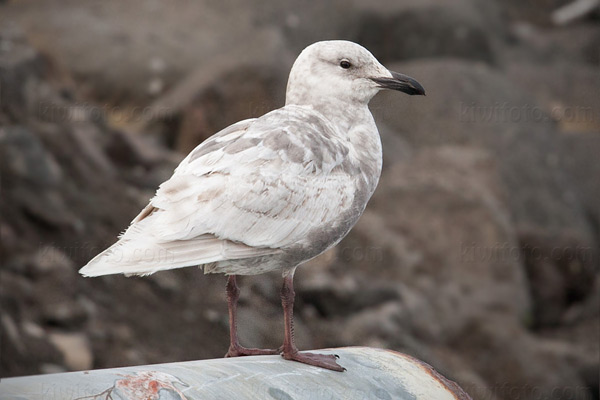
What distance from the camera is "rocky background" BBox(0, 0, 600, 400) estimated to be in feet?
29.8

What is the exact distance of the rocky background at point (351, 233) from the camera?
9.09 meters

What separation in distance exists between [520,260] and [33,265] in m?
6.56

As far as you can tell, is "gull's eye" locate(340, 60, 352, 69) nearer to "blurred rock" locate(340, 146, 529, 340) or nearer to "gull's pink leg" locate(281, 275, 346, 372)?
"gull's pink leg" locate(281, 275, 346, 372)

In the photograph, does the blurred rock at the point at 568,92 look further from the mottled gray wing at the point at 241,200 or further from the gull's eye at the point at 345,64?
the mottled gray wing at the point at 241,200

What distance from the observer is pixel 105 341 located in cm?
851

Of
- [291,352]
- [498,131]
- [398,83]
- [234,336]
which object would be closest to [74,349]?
[234,336]

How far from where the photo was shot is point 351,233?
1173 centimetres

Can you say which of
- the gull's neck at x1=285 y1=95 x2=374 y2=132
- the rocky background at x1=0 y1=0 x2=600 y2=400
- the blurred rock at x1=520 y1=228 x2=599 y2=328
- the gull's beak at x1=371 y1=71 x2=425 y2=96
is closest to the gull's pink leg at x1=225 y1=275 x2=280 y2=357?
the gull's neck at x1=285 y1=95 x2=374 y2=132

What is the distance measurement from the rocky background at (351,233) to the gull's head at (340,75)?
369 centimetres

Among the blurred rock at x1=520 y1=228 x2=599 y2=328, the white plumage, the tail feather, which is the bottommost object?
the blurred rock at x1=520 y1=228 x2=599 y2=328

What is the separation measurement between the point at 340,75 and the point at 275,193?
1.02m

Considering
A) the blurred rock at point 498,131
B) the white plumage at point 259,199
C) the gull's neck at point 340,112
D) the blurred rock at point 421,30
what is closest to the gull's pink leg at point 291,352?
the white plumage at point 259,199

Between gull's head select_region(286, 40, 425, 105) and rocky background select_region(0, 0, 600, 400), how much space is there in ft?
12.1

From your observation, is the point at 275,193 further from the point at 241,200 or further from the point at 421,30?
the point at 421,30
